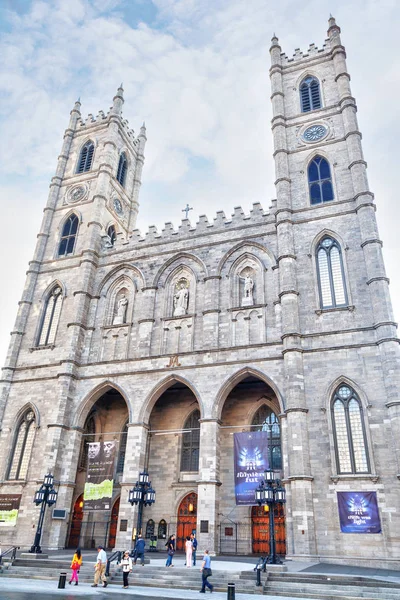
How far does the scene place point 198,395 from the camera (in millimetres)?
23266

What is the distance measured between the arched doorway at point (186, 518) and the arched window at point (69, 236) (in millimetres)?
18175

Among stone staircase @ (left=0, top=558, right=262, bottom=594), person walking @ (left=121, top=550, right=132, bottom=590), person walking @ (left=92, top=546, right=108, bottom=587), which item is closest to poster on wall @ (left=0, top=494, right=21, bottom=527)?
stone staircase @ (left=0, top=558, right=262, bottom=594)

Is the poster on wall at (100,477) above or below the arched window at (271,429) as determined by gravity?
below

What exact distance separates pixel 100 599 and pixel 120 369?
14657mm

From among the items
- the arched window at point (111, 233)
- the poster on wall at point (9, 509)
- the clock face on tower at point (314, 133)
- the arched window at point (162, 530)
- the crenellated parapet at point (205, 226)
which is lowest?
the arched window at point (162, 530)

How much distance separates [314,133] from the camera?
2877cm

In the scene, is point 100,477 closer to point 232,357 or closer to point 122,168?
point 232,357

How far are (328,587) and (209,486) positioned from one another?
7.90 metres

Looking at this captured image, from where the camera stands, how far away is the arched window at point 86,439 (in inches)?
1081

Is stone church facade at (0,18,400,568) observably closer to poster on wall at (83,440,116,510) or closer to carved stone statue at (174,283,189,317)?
carved stone statue at (174,283,189,317)

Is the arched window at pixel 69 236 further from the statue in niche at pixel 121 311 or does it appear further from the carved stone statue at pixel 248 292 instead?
the carved stone statue at pixel 248 292

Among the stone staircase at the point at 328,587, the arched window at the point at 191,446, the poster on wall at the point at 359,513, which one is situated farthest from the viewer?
the arched window at the point at 191,446

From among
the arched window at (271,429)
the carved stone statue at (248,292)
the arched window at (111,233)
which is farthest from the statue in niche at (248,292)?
the arched window at (111,233)

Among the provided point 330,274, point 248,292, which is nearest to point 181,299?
point 248,292
